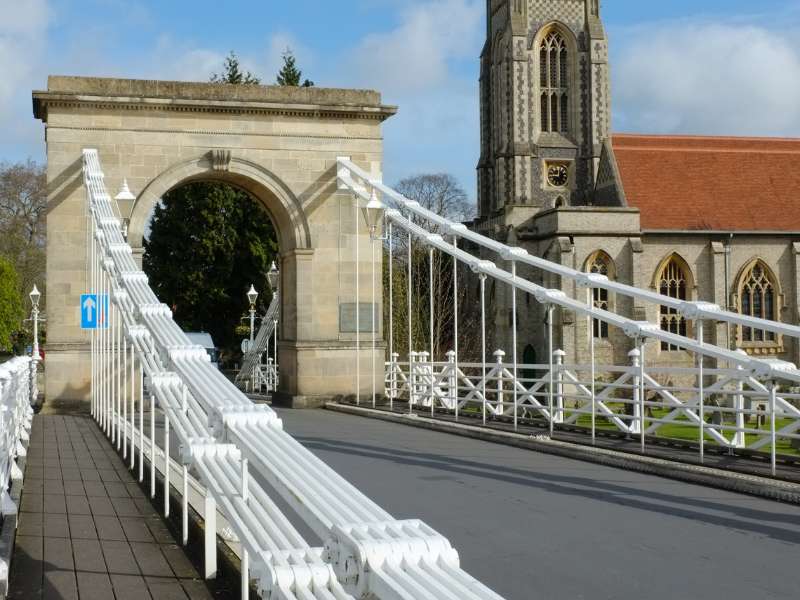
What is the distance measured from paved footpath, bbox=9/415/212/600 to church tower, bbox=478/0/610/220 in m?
41.7

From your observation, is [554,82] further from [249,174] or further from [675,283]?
[249,174]

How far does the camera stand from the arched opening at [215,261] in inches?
1532

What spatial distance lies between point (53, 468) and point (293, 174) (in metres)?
10.9

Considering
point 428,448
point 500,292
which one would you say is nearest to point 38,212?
point 500,292

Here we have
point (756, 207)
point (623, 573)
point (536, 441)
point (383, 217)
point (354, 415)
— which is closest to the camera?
point (623, 573)

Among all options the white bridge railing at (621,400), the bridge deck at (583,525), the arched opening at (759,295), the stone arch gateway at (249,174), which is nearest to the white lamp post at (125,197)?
the stone arch gateway at (249,174)

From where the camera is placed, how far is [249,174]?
1917 cm

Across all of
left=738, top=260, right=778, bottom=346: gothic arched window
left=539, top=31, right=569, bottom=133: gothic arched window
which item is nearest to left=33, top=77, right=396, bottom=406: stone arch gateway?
left=738, top=260, right=778, bottom=346: gothic arched window

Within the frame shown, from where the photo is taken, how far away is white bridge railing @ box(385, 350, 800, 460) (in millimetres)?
9844

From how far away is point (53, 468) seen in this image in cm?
930

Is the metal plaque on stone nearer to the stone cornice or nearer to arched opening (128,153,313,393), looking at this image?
arched opening (128,153,313,393)

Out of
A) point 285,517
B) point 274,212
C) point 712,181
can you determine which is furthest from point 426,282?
point 285,517

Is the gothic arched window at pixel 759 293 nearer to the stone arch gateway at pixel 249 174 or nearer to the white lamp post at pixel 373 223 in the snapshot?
the white lamp post at pixel 373 223

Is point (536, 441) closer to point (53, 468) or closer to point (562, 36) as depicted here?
point (53, 468)
